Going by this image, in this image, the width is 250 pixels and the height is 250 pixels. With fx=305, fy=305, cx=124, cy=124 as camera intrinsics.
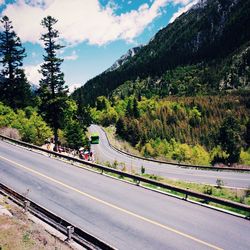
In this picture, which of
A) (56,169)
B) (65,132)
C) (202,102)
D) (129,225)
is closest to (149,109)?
(202,102)

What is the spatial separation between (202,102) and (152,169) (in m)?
113

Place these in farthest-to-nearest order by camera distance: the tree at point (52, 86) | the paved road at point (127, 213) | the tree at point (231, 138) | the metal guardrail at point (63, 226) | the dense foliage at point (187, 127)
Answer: the dense foliage at point (187, 127) < the tree at point (231, 138) < the tree at point (52, 86) < the paved road at point (127, 213) < the metal guardrail at point (63, 226)

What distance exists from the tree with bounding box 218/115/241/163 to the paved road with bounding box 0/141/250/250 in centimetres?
4991

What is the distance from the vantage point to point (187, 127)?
399ft

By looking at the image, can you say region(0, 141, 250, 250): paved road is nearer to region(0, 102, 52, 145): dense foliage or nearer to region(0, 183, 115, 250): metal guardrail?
region(0, 183, 115, 250): metal guardrail

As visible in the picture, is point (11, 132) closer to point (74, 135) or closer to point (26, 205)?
point (74, 135)

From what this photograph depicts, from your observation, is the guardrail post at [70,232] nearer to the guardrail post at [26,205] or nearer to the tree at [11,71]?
the guardrail post at [26,205]

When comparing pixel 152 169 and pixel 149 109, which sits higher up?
pixel 149 109

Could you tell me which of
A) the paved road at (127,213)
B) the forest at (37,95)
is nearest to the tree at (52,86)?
the forest at (37,95)

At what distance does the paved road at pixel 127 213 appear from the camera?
1132 centimetres

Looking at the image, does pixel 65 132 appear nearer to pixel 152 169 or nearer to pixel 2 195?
pixel 152 169

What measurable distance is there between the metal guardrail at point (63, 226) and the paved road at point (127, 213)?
779mm

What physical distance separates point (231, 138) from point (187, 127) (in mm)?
56890

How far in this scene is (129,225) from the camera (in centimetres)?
1275
